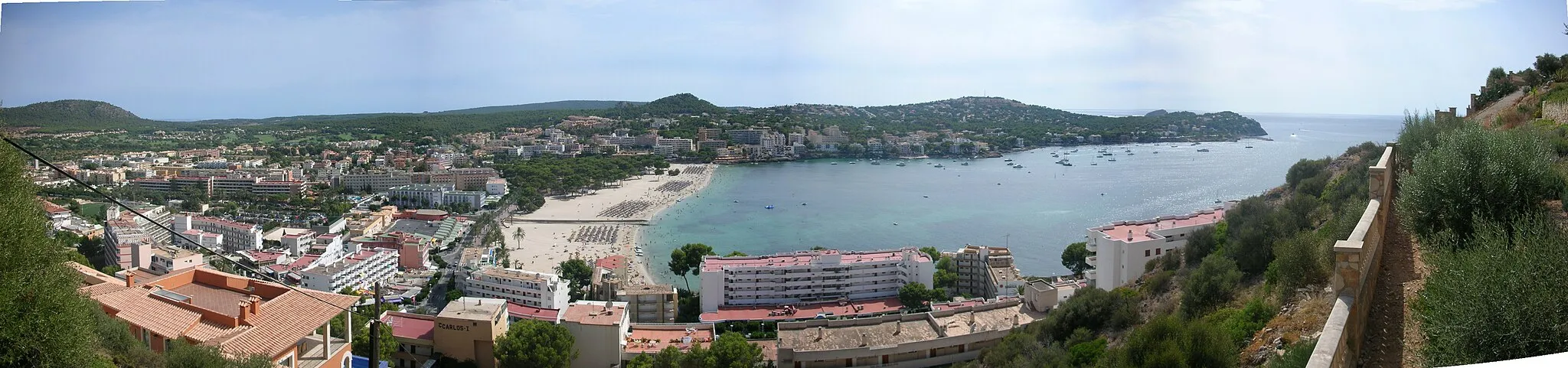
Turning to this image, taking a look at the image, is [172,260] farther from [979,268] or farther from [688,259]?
[979,268]

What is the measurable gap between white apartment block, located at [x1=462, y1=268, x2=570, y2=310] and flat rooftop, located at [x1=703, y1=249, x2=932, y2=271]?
4.58 ft

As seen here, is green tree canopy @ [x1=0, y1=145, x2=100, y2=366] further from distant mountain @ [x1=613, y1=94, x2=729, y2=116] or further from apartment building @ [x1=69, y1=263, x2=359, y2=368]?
distant mountain @ [x1=613, y1=94, x2=729, y2=116]

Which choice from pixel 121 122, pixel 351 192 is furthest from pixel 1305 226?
pixel 121 122

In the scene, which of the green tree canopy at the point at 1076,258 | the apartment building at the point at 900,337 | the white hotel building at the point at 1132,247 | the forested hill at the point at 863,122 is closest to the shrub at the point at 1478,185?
the apartment building at the point at 900,337

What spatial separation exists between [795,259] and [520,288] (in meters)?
2.71

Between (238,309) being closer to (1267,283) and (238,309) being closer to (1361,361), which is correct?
(1361,361)

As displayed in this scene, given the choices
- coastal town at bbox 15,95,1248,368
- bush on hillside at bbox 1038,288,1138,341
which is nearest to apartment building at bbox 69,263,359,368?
coastal town at bbox 15,95,1248,368

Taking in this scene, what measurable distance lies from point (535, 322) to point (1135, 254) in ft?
14.3

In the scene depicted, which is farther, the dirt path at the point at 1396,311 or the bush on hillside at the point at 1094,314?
the bush on hillside at the point at 1094,314

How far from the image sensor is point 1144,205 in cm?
1439

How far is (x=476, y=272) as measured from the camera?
8164 millimetres

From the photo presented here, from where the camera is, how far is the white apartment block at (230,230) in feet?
32.8

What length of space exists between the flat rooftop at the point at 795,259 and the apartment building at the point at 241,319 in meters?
5.01

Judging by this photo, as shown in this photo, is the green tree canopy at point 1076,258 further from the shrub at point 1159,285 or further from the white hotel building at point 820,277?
the shrub at point 1159,285
